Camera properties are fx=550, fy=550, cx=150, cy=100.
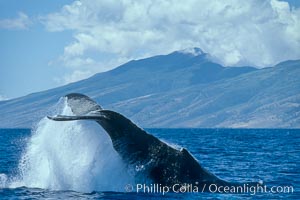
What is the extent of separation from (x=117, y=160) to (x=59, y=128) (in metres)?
2.75

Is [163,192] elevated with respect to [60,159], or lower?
lower

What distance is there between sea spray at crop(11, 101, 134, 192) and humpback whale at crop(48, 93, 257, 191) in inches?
21.4

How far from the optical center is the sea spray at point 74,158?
16406 millimetres

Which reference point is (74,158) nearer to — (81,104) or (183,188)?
(81,104)

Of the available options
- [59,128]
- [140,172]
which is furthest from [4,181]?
[140,172]

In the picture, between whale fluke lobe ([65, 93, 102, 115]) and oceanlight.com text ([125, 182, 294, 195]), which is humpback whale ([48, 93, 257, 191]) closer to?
whale fluke lobe ([65, 93, 102, 115])

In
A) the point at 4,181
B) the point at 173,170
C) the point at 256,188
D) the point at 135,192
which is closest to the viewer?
the point at 173,170

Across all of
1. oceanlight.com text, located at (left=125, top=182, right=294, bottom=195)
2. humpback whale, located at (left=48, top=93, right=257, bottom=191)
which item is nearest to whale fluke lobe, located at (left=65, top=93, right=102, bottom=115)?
humpback whale, located at (left=48, top=93, right=257, bottom=191)

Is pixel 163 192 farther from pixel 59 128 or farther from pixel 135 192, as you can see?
pixel 59 128

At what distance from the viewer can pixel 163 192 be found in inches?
637

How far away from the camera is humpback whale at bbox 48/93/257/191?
49.1 ft

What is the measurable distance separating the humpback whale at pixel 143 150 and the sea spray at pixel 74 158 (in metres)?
0.54

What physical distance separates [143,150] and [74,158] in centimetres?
299

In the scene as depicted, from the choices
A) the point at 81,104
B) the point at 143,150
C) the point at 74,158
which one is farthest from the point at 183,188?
the point at 81,104
